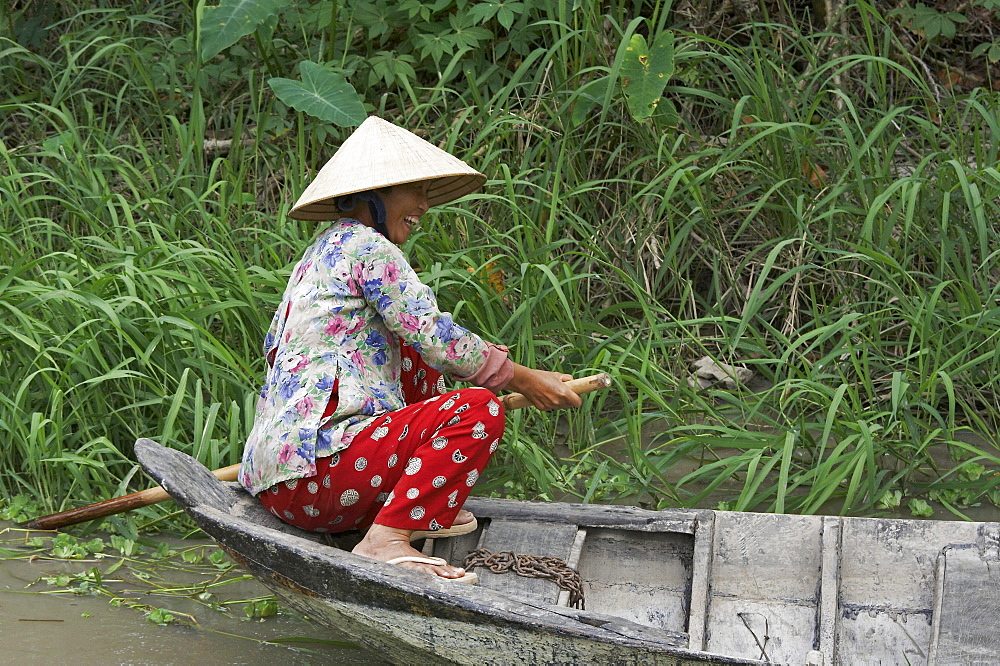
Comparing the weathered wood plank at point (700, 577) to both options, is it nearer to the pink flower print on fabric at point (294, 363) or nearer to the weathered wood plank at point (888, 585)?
the weathered wood plank at point (888, 585)

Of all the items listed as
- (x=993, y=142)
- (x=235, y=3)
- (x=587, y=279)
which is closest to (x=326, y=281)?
(x=587, y=279)

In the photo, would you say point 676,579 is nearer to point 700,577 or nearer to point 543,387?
point 700,577

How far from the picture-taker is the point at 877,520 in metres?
2.67

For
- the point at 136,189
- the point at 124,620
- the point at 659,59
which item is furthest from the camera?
the point at 136,189

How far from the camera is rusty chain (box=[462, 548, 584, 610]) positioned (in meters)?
2.55

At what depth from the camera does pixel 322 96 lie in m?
4.29

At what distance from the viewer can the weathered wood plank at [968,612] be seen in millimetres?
2506

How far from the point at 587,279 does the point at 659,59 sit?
948 mm

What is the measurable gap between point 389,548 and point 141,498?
92cm

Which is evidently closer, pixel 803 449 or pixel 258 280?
pixel 803 449

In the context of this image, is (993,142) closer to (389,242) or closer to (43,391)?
(389,242)

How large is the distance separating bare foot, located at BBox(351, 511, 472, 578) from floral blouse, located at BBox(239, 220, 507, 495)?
21cm

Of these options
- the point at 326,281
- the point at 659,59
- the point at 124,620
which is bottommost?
the point at 124,620

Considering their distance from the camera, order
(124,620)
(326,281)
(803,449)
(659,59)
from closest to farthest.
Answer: (326,281)
(124,620)
(803,449)
(659,59)
